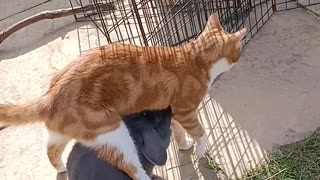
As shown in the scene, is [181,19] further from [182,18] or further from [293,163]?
[293,163]

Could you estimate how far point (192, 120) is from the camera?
2.40m

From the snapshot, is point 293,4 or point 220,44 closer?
point 220,44

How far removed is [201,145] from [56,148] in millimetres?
640

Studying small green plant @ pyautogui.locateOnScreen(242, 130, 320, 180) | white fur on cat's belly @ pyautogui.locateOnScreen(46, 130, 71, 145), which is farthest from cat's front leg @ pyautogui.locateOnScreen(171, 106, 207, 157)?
white fur on cat's belly @ pyautogui.locateOnScreen(46, 130, 71, 145)

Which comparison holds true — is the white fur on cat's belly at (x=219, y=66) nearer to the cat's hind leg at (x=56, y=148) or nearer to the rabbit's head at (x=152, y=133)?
the rabbit's head at (x=152, y=133)

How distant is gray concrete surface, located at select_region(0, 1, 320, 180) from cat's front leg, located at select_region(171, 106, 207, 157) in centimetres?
7

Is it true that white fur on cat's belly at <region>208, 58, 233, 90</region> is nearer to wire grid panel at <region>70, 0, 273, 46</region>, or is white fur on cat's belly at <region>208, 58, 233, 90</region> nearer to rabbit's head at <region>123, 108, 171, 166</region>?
rabbit's head at <region>123, 108, 171, 166</region>

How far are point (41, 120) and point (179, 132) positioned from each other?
27.4 inches

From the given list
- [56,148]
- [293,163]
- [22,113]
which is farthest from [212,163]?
[22,113]

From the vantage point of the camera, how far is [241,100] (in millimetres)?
2730

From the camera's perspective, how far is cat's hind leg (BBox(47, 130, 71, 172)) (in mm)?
2218

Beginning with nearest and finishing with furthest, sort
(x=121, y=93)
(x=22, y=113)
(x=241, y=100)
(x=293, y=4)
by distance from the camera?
(x=22, y=113), (x=121, y=93), (x=241, y=100), (x=293, y=4)

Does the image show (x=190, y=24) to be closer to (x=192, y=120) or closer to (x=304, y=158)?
(x=192, y=120)

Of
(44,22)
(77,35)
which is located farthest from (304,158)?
(44,22)
